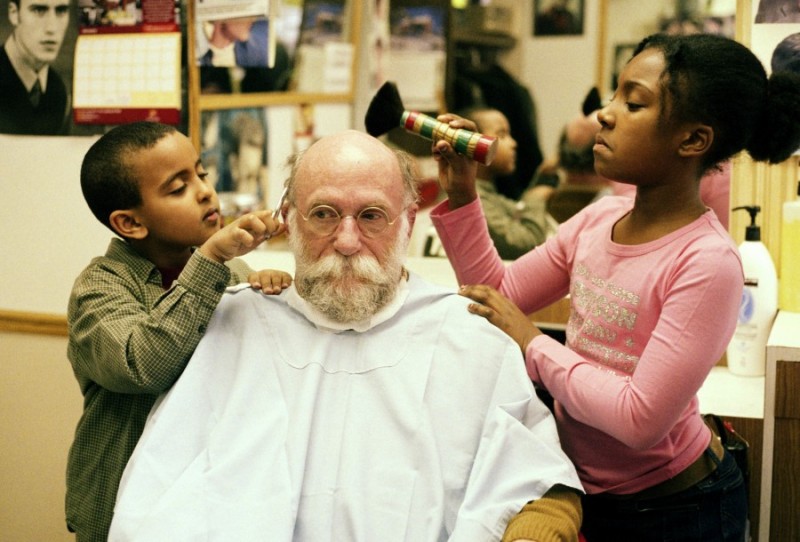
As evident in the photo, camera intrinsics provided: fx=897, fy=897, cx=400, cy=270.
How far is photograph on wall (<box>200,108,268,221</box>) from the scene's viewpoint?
290 cm

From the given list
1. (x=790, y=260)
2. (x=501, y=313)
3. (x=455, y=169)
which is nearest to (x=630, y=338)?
(x=501, y=313)

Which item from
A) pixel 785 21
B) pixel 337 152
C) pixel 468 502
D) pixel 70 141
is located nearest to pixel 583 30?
pixel 785 21

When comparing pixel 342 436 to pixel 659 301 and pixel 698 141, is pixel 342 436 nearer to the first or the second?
pixel 659 301

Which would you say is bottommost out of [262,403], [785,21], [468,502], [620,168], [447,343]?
[468,502]

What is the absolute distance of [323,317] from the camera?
1.77 meters

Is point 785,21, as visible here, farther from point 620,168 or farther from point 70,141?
point 70,141

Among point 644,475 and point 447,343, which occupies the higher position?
point 447,343

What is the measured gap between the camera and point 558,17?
185 inches

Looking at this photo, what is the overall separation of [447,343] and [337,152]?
1.40 feet

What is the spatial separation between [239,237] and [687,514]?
955mm

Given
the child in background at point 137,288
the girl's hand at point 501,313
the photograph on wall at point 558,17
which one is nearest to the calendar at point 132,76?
the child in background at point 137,288

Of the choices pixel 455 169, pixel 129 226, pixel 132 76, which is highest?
pixel 132 76

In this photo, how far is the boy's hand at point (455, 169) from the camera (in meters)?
1.79

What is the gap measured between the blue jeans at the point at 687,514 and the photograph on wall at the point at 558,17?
337 centimetres
